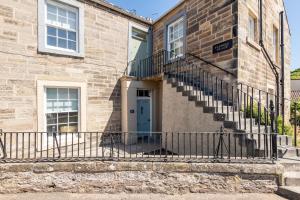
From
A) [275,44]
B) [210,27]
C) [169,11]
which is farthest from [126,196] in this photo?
[275,44]

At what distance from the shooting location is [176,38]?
9344 mm

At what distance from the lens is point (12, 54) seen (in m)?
6.19

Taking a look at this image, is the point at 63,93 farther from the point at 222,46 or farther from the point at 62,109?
the point at 222,46

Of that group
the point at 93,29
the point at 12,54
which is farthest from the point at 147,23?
the point at 12,54

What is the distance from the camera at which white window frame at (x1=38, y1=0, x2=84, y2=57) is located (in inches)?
263

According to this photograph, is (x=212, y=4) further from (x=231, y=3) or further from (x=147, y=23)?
(x=147, y=23)

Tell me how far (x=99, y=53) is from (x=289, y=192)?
7573 mm

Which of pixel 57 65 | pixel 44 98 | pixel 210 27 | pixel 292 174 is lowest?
pixel 292 174

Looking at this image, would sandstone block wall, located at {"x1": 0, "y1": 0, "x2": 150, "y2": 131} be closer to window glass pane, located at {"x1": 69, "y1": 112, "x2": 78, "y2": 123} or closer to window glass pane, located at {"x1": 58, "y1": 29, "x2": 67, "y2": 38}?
window glass pane, located at {"x1": 69, "y1": 112, "x2": 78, "y2": 123}

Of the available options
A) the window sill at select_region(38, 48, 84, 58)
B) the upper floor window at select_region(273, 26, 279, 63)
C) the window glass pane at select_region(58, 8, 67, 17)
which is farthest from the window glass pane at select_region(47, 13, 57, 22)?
the upper floor window at select_region(273, 26, 279, 63)

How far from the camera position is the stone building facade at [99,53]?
6.30m

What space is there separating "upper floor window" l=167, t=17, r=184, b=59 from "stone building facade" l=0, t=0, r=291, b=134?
0.15 feet

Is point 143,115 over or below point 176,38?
below

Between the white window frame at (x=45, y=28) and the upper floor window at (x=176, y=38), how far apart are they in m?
4.10
